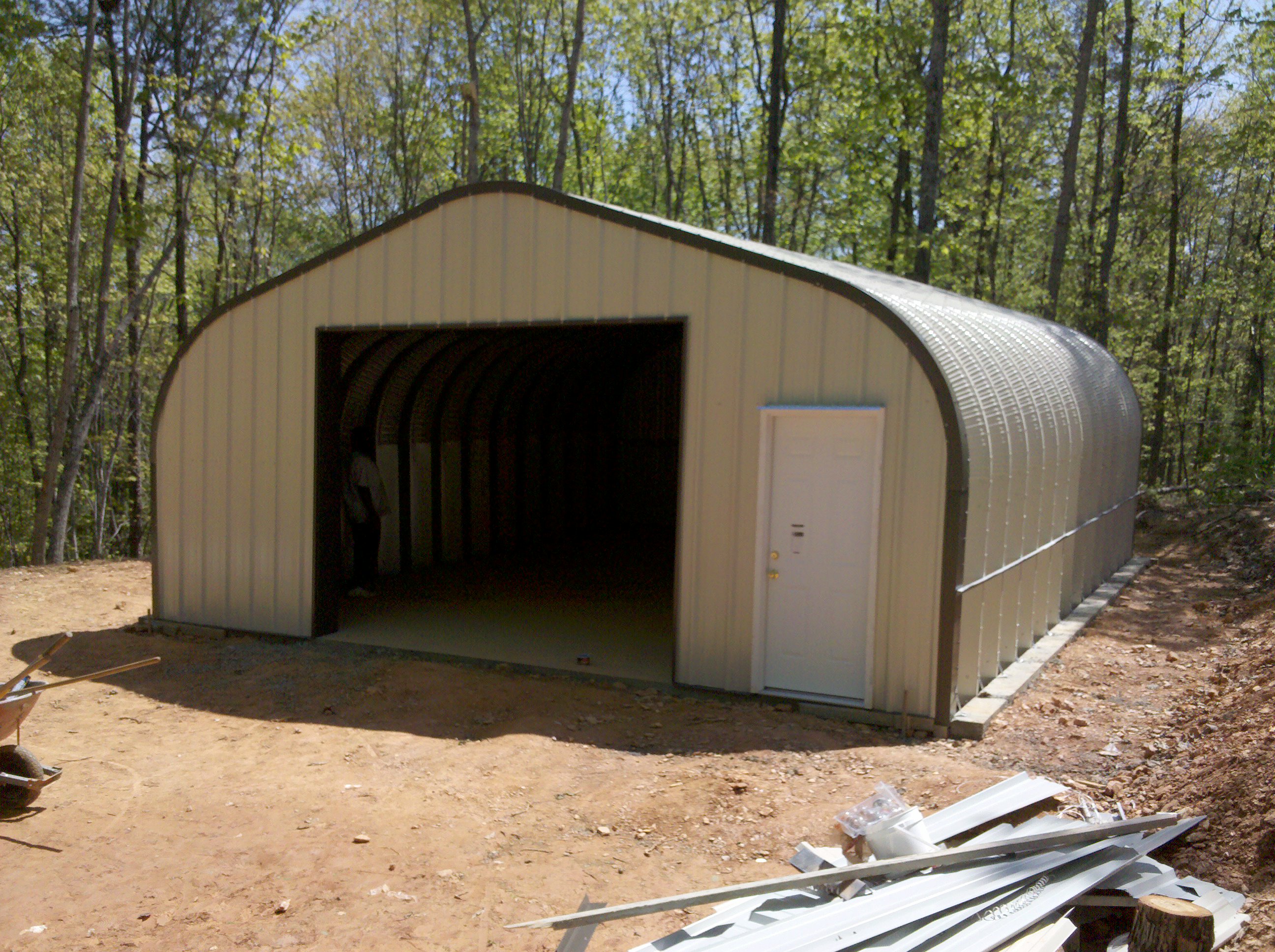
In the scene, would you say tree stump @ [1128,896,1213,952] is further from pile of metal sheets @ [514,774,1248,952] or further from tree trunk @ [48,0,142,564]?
tree trunk @ [48,0,142,564]

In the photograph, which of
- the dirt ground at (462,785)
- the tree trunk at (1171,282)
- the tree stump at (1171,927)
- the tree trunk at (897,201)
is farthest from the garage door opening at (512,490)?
the tree trunk at (1171,282)

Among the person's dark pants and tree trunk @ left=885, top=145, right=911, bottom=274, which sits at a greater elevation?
tree trunk @ left=885, top=145, right=911, bottom=274

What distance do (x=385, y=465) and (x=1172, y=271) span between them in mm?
20753

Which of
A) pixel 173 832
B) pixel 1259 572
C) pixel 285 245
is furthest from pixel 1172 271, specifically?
pixel 173 832

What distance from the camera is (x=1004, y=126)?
2502cm

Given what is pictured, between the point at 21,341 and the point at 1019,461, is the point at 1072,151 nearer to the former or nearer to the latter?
the point at 1019,461

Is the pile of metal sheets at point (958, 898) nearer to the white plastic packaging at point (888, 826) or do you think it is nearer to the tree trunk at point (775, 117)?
the white plastic packaging at point (888, 826)

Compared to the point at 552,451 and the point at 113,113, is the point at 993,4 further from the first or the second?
the point at 113,113

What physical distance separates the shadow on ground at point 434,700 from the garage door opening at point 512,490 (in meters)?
0.44

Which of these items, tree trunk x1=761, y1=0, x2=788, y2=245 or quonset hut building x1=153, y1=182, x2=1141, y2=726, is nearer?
quonset hut building x1=153, y1=182, x2=1141, y2=726

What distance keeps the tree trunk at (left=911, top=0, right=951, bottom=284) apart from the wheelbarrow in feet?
49.0

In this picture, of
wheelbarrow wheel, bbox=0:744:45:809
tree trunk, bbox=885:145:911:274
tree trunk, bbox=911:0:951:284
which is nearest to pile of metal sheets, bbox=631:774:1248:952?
wheelbarrow wheel, bbox=0:744:45:809

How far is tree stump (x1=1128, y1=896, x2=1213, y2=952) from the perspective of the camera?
139 inches

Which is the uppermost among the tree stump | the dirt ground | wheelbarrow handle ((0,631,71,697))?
wheelbarrow handle ((0,631,71,697))
